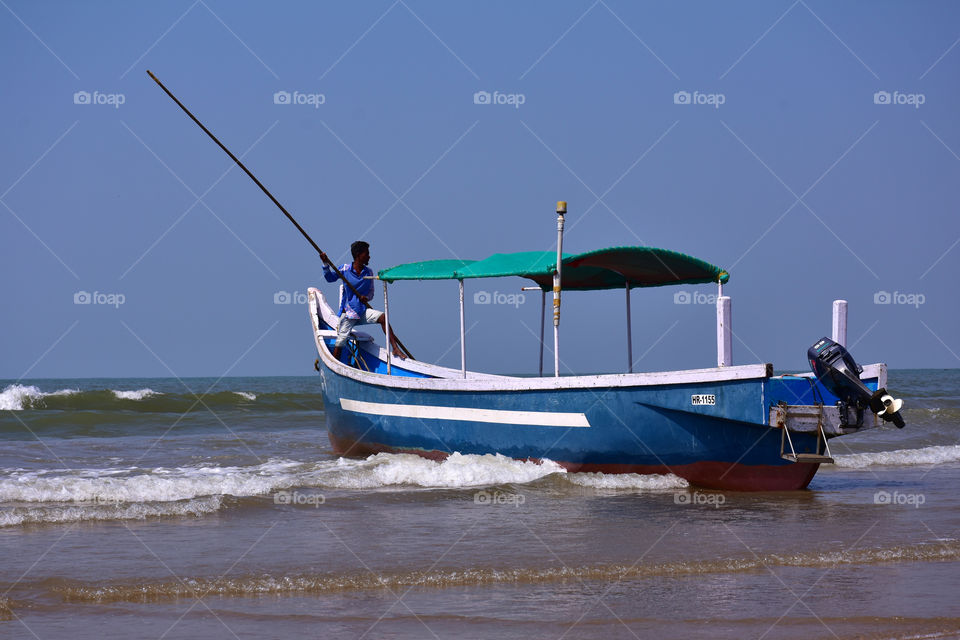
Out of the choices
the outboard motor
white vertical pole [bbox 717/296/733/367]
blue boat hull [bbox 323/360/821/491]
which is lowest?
blue boat hull [bbox 323/360/821/491]

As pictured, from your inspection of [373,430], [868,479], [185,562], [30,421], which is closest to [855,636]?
[185,562]

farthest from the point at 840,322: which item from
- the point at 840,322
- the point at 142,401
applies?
the point at 142,401

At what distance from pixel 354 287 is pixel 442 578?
6741mm

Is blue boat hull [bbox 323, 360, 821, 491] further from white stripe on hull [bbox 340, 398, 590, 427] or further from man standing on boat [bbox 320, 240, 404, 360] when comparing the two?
man standing on boat [bbox 320, 240, 404, 360]

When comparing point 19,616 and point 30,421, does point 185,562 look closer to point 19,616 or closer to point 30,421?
point 19,616

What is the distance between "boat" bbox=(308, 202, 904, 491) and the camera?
29.2ft

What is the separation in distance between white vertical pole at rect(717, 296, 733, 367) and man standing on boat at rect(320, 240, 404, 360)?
4775mm

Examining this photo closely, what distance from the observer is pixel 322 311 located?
14695 mm

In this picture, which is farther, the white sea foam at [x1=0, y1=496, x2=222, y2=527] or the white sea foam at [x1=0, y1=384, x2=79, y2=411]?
the white sea foam at [x1=0, y1=384, x2=79, y2=411]

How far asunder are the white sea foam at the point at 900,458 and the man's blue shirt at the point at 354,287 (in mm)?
6598

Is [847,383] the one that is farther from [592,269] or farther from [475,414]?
[475,414]

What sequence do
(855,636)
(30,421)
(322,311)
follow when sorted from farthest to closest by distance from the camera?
(30,421) → (322,311) → (855,636)

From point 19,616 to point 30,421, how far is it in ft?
52.3

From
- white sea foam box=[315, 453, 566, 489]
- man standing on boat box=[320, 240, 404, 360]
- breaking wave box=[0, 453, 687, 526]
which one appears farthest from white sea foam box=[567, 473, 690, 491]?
man standing on boat box=[320, 240, 404, 360]
